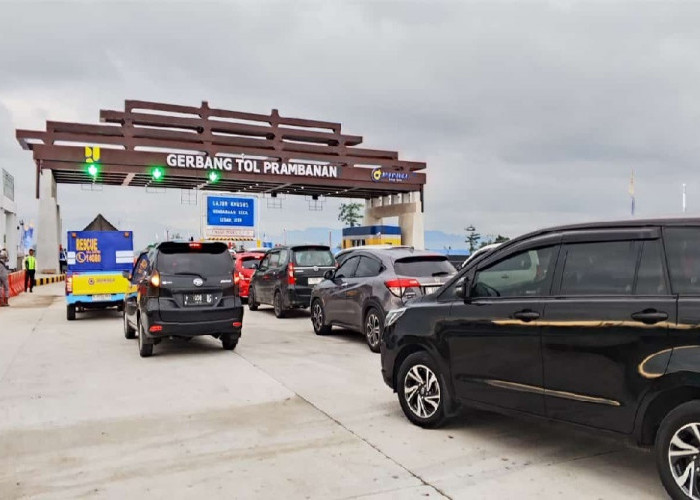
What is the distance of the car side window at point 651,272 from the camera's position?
12.8ft

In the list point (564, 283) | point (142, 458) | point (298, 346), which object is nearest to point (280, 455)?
point (142, 458)

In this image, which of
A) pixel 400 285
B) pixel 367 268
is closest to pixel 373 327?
pixel 400 285

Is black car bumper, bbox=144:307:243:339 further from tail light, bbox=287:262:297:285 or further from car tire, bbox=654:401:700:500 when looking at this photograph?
car tire, bbox=654:401:700:500

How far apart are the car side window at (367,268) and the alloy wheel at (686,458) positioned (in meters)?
6.33

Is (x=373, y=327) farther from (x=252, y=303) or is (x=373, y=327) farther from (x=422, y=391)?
(x=252, y=303)

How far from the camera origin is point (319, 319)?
11773 millimetres

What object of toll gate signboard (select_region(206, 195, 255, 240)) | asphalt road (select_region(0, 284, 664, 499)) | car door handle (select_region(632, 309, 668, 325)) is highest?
toll gate signboard (select_region(206, 195, 255, 240))

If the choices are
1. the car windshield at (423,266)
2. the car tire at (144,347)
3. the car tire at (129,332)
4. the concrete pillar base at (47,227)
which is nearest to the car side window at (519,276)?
the car windshield at (423,266)

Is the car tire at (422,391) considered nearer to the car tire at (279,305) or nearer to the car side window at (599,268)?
the car side window at (599,268)

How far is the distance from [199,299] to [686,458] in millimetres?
7312

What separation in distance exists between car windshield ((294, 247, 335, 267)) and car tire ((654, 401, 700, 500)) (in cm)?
1089

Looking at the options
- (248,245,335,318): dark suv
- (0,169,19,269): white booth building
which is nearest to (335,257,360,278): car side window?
(248,245,335,318): dark suv

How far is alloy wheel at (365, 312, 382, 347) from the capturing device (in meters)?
9.49

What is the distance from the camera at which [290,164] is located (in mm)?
38219
